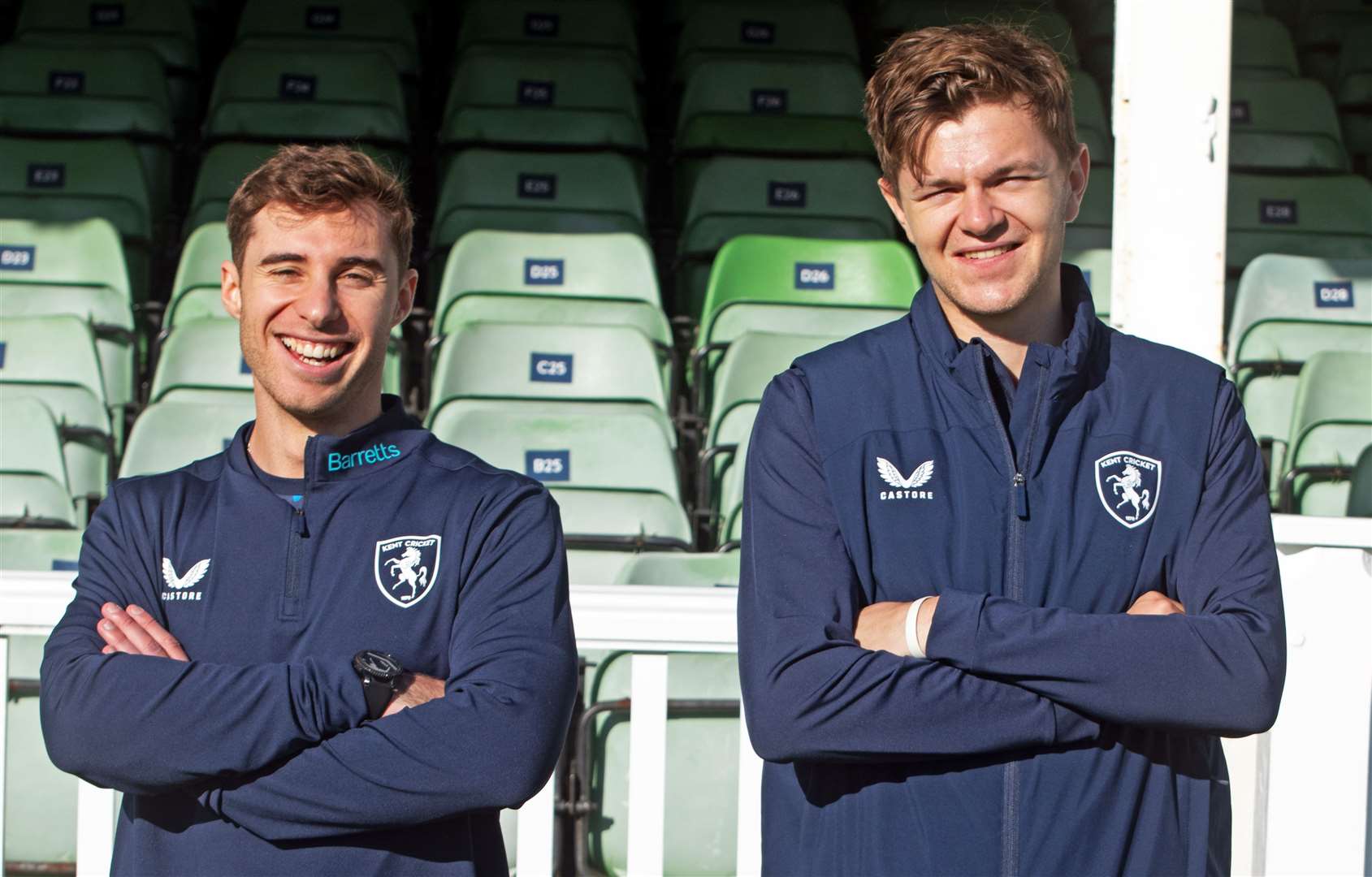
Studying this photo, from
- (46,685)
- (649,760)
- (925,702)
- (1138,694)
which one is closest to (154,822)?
(46,685)

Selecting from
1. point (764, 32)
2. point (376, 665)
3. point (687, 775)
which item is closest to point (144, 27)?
point (764, 32)

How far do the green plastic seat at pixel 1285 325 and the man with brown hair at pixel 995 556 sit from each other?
124 inches

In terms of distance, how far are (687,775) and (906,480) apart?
4.03ft

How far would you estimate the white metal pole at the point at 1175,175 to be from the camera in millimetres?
2689

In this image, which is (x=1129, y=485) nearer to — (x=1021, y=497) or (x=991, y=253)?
(x=1021, y=497)

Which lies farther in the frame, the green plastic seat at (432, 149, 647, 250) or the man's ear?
the green plastic seat at (432, 149, 647, 250)

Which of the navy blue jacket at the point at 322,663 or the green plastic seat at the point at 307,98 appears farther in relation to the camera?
the green plastic seat at the point at 307,98

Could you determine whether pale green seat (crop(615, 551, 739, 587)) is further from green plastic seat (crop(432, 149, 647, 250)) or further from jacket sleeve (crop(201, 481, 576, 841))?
green plastic seat (crop(432, 149, 647, 250))

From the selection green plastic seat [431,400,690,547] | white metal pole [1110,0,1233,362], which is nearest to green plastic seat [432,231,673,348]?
green plastic seat [431,400,690,547]

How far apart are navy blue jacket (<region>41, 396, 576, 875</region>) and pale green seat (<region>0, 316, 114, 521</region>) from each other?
2.49 m

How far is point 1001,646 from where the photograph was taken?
1.64m

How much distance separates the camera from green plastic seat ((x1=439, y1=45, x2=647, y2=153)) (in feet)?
19.8

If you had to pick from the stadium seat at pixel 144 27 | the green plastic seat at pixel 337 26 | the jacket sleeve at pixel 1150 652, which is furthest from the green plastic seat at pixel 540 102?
the jacket sleeve at pixel 1150 652

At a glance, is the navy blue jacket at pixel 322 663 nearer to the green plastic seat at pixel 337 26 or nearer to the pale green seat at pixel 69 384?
the pale green seat at pixel 69 384
